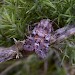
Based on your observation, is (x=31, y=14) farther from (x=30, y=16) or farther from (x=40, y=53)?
(x=40, y=53)

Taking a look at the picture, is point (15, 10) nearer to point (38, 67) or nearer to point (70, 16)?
point (70, 16)

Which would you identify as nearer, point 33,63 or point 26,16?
point 26,16

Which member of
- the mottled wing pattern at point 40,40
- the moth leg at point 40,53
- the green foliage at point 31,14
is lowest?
the moth leg at point 40,53

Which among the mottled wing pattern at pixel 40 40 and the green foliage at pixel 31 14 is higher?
the green foliage at pixel 31 14

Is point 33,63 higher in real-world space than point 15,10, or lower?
lower

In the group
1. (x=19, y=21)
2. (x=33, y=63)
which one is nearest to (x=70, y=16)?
(x=19, y=21)
